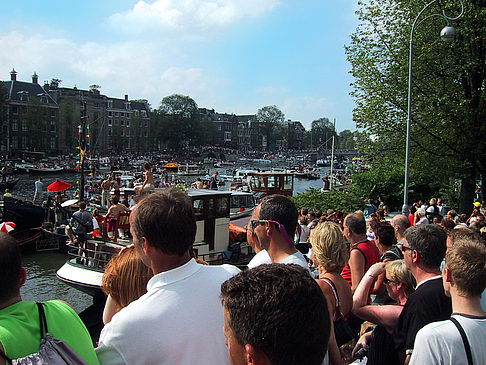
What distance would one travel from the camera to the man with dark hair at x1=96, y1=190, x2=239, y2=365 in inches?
80.7

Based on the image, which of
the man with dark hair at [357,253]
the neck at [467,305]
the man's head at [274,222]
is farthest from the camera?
the man with dark hair at [357,253]

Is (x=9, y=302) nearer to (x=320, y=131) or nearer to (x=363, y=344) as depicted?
(x=363, y=344)

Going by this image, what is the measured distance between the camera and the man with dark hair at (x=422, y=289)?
3.02 m

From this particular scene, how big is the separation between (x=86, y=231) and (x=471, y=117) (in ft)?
54.6

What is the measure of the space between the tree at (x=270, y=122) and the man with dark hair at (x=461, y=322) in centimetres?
14988

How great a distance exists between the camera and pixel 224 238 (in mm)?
12891

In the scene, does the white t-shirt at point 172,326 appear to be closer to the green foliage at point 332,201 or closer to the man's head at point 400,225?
the man's head at point 400,225

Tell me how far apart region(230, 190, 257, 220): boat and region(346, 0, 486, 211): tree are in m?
7.24

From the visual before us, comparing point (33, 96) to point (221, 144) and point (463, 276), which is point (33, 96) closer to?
point (221, 144)

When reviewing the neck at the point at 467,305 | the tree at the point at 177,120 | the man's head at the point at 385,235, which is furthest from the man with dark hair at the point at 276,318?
the tree at the point at 177,120

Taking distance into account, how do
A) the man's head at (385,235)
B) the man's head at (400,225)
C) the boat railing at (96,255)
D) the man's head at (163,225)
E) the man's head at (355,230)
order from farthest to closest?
the boat railing at (96,255) < the man's head at (400,225) < the man's head at (385,235) < the man's head at (355,230) < the man's head at (163,225)

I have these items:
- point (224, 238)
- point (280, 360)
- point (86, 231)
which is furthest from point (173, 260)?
point (86, 231)

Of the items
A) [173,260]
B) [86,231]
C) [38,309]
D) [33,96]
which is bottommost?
[86,231]

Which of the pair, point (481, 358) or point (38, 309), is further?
point (481, 358)
